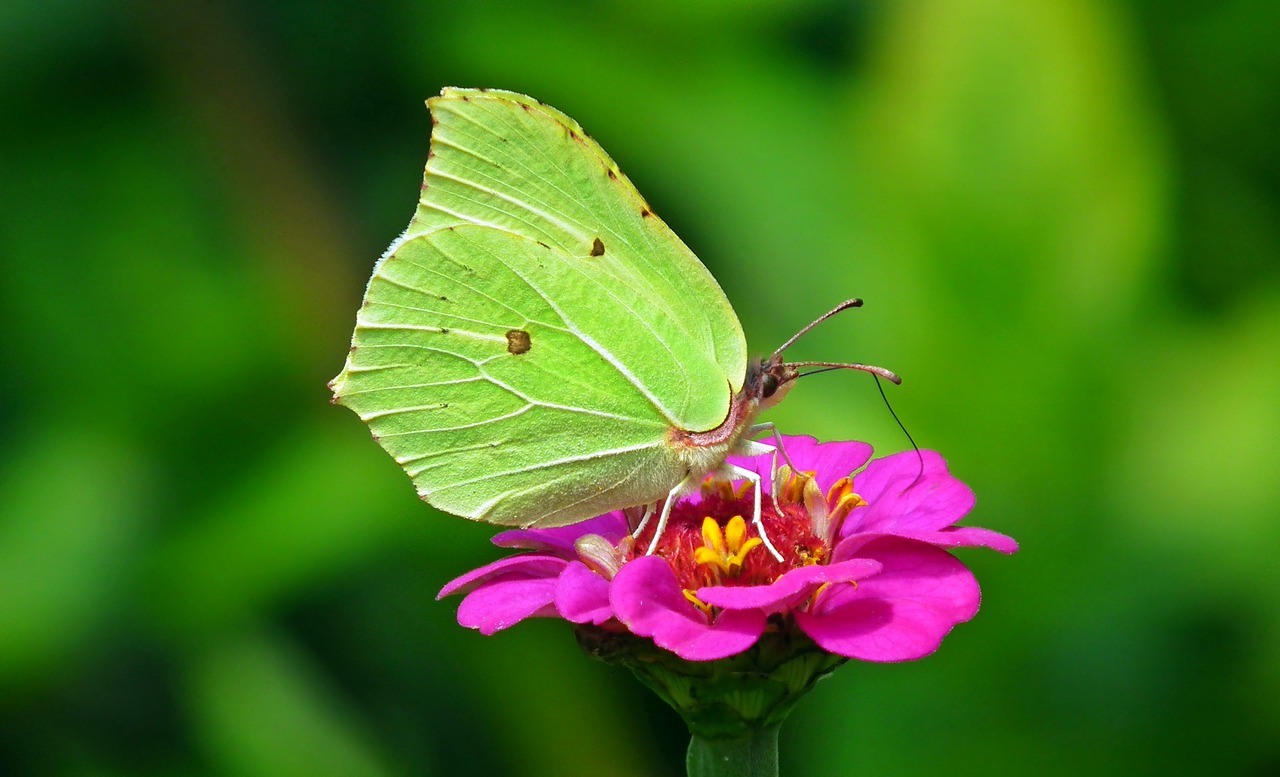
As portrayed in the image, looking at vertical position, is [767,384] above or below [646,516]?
above

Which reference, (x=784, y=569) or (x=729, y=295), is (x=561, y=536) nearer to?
(x=784, y=569)

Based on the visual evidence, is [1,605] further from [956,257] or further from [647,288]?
[956,257]

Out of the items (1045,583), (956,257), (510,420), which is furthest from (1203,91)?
(510,420)

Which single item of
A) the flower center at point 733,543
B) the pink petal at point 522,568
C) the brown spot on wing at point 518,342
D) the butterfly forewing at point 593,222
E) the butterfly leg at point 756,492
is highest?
the butterfly forewing at point 593,222

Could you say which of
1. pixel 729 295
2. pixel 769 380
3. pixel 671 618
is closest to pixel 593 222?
pixel 769 380

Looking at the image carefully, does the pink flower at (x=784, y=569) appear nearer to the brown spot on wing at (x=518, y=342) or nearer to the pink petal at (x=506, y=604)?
the pink petal at (x=506, y=604)

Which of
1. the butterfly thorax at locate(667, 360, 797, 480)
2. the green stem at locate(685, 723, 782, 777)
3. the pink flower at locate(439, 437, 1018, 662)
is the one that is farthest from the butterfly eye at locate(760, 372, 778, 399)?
the green stem at locate(685, 723, 782, 777)

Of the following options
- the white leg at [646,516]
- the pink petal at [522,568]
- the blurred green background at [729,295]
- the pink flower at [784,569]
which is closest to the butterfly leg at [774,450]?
the pink flower at [784,569]
